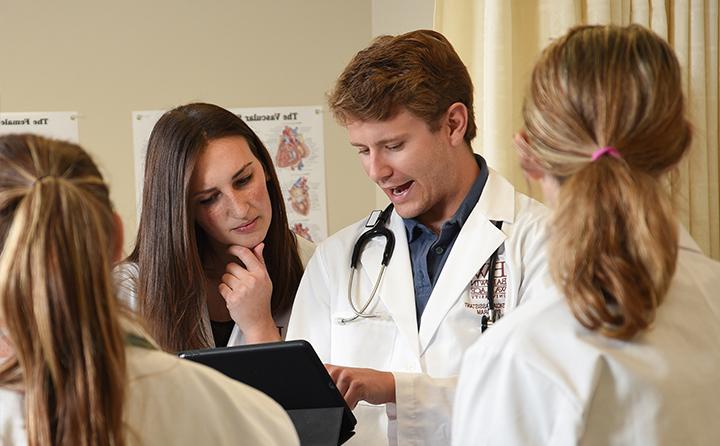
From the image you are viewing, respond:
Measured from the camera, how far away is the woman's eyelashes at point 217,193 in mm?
1964

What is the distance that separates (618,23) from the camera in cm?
209

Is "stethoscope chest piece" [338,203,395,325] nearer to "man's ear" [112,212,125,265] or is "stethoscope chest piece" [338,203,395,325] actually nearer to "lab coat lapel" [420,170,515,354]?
"lab coat lapel" [420,170,515,354]

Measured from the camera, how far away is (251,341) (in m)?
1.94

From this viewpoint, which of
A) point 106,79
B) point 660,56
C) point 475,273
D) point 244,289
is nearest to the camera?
point 660,56

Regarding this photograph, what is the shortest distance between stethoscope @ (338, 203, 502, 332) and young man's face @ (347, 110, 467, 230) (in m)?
0.09

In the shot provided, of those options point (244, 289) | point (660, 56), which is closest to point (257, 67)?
point (244, 289)

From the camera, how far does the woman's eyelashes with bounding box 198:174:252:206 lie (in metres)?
1.96

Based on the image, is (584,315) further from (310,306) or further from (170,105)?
(170,105)

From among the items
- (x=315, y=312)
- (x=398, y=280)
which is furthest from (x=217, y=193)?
(x=398, y=280)

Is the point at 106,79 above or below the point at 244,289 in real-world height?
above

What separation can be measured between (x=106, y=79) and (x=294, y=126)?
680 mm

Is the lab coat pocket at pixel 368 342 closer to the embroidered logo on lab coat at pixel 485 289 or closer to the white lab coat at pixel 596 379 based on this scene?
the embroidered logo on lab coat at pixel 485 289

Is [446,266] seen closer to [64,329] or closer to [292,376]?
[292,376]

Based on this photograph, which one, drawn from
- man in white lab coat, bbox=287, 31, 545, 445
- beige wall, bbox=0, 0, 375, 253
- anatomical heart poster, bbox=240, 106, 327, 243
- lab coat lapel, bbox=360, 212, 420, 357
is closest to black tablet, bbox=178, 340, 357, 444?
man in white lab coat, bbox=287, 31, 545, 445
